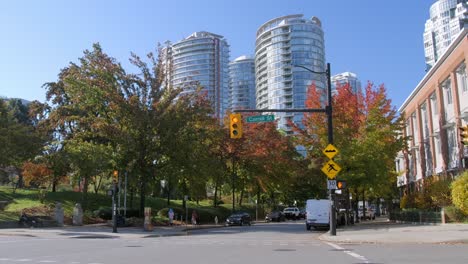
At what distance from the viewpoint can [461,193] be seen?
29.2 meters

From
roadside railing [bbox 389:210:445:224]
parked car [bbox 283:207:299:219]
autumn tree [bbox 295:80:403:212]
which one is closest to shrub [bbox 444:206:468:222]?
roadside railing [bbox 389:210:445:224]

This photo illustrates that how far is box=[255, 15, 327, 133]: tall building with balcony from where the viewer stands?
15475cm

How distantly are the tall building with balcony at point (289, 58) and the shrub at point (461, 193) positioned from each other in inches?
4764

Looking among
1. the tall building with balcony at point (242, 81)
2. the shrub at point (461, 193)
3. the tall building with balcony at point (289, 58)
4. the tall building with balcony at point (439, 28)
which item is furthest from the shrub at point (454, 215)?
the tall building with balcony at point (439, 28)

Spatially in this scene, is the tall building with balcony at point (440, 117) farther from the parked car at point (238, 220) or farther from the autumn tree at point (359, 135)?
the parked car at point (238, 220)

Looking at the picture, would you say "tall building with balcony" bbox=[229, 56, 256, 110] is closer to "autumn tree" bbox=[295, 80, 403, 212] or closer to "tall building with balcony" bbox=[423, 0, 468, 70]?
"tall building with balcony" bbox=[423, 0, 468, 70]

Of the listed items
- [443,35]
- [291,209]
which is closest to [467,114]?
[291,209]

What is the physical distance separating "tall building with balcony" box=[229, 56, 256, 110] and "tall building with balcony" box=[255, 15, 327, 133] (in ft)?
80.5

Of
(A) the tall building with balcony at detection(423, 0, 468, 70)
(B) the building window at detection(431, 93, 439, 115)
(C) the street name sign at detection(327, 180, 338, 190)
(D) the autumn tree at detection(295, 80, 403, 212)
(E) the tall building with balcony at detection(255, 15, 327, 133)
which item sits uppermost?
(A) the tall building with balcony at detection(423, 0, 468, 70)

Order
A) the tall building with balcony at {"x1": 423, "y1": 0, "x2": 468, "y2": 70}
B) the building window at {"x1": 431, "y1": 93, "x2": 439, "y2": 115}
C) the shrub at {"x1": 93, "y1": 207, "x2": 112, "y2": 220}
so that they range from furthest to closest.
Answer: the tall building with balcony at {"x1": 423, "y1": 0, "x2": 468, "y2": 70}
the building window at {"x1": 431, "y1": 93, "x2": 439, "y2": 115}
the shrub at {"x1": 93, "y1": 207, "x2": 112, "y2": 220}

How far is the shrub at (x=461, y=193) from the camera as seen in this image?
29127mm

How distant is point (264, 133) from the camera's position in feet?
173

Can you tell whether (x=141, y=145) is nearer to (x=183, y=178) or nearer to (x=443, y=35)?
(x=183, y=178)

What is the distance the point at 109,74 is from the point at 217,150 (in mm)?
15312
